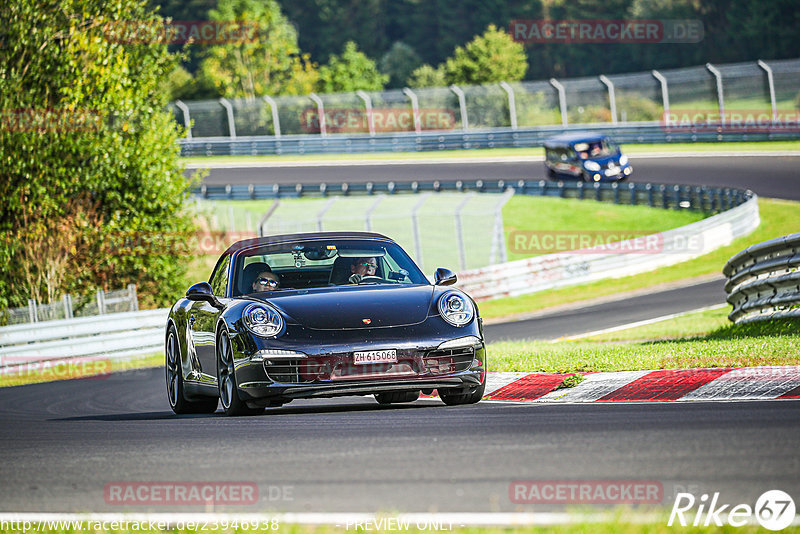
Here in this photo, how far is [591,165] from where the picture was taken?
130 feet

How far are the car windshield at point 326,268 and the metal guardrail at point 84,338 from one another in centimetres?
1108

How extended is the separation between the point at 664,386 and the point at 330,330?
2.46m

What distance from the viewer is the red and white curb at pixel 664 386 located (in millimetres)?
8125

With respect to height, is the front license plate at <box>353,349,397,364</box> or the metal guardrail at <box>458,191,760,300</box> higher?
the front license plate at <box>353,349,397,364</box>

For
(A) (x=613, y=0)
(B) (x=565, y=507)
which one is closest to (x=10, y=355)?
(B) (x=565, y=507)

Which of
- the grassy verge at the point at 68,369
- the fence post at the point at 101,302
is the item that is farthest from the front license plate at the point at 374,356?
the fence post at the point at 101,302

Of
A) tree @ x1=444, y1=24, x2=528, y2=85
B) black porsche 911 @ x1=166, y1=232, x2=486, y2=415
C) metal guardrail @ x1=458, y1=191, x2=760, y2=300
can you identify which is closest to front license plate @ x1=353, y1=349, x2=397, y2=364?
black porsche 911 @ x1=166, y1=232, x2=486, y2=415

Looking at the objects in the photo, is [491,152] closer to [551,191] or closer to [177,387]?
[551,191]

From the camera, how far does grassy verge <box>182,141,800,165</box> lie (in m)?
44.2

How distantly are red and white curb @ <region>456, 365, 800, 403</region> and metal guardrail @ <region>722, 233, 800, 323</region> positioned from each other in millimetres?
3745

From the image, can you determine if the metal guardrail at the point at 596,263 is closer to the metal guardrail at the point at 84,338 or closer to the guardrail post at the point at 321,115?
the metal guardrail at the point at 84,338

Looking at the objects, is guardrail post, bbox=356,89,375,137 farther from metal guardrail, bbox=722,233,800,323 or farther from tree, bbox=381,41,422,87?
metal guardrail, bbox=722,233,800,323

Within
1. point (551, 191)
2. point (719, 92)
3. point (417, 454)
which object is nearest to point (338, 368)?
point (417, 454)

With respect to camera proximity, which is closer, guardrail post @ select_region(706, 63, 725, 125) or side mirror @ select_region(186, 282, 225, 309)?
side mirror @ select_region(186, 282, 225, 309)
